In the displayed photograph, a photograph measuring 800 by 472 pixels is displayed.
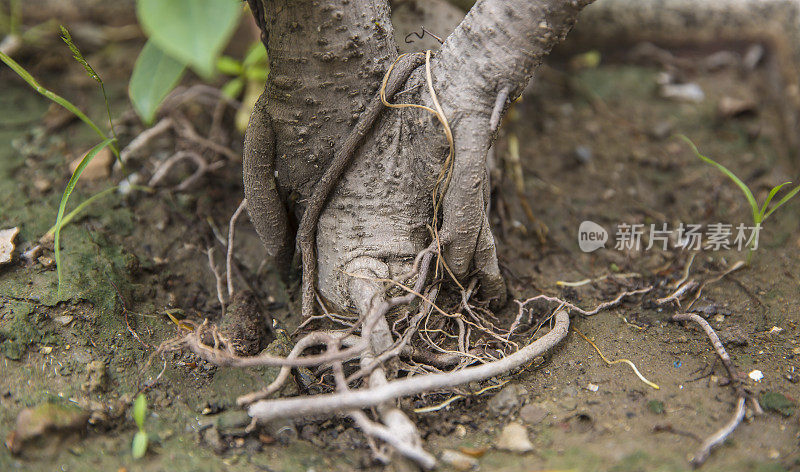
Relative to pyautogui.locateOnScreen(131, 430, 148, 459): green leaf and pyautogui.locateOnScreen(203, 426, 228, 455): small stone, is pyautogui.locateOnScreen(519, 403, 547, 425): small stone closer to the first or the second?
pyautogui.locateOnScreen(203, 426, 228, 455): small stone

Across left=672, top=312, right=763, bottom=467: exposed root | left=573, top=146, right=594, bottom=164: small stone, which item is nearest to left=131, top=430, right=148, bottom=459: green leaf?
left=672, top=312, right=763, bottom=467: exposed root

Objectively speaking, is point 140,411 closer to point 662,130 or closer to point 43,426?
point 43,426

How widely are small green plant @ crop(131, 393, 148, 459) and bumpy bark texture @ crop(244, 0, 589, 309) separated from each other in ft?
1.60

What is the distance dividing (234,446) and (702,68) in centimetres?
240

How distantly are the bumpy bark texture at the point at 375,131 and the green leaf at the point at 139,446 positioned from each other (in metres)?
0.51

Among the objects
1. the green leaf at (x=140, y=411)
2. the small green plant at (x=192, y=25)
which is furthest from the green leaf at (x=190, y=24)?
the green leaf at (x=140, y=411)

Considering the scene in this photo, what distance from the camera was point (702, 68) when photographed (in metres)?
2.49

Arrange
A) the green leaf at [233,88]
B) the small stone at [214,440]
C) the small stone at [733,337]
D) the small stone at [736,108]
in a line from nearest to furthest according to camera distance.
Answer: the small stone at [214,440] → the small stone at [733,337] → the green leaf at [233,88] → the small stone at [736,108]

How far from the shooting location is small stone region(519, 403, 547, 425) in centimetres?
120

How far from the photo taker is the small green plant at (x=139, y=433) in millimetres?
1097

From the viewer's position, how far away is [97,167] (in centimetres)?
174

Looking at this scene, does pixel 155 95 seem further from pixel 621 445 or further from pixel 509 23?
pixel 621 445

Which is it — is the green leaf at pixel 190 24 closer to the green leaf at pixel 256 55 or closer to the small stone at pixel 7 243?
the small stone at pixel 7 243

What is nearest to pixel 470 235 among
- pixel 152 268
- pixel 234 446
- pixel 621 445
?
pixel 621 445
